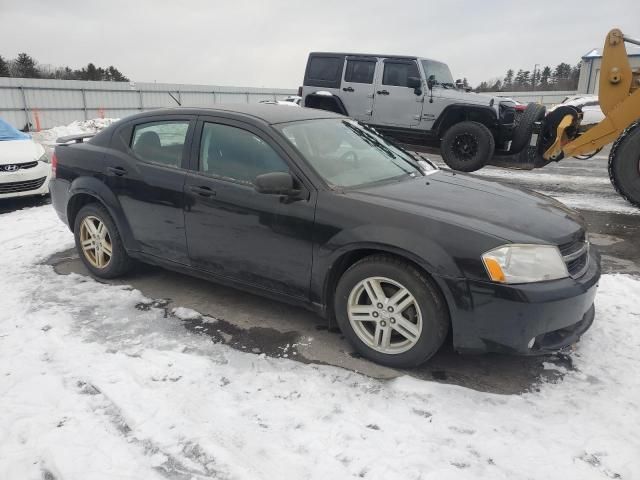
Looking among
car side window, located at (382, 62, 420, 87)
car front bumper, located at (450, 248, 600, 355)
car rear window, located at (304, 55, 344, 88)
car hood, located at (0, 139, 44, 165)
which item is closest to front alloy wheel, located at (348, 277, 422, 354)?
car front bumper, located at (450, 248, 600, 355)

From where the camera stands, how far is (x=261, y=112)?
3.78 m

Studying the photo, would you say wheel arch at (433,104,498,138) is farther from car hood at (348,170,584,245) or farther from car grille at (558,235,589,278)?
car grille at (558,235,589,278)

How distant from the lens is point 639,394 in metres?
2.80

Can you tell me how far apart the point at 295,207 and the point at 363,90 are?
25.1 feet

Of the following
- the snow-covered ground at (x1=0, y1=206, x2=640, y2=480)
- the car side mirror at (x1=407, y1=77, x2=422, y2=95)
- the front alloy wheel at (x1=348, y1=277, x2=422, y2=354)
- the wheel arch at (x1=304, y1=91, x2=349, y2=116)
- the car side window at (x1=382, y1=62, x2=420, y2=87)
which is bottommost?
the snow-covered ground at (x1=0, y1=206, x2=640, y2=480)

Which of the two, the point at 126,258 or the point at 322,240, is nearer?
the point at 322,240

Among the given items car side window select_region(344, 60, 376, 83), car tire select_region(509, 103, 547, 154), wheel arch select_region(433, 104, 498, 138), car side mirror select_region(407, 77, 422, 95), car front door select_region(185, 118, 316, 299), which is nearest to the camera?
car front door select_region(185, 118, 316, 299)

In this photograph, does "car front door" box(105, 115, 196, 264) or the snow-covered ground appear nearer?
the snow-covered ground

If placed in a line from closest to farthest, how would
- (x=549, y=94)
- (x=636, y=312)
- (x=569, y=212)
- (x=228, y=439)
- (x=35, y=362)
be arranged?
1. (x=228, y=439)
2. (x=35, y=362)
3. (x=569, y=212)
4. (x=636, y=312)
5. (x=549, y=94)

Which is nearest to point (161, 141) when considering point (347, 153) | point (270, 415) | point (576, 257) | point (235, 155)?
point (235, 155)

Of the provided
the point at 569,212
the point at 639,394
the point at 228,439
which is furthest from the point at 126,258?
the point at 639,394

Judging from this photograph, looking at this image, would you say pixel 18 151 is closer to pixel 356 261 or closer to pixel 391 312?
pixel 356 261

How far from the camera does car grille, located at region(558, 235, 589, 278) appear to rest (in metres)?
2.89

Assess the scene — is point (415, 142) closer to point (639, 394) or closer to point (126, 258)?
point (126, 258)
